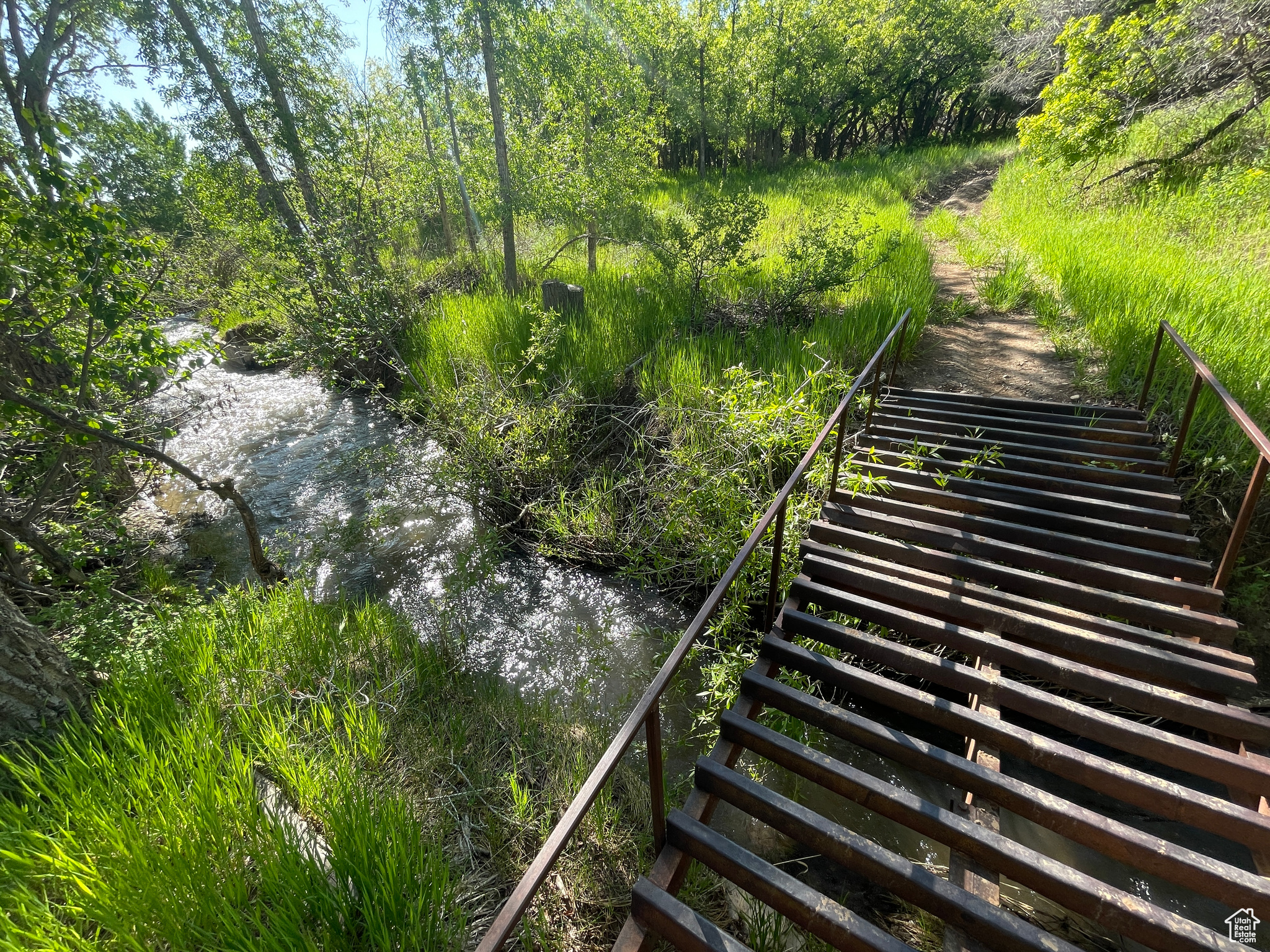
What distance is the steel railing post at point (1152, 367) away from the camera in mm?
3865

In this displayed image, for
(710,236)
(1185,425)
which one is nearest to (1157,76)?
(710,236)

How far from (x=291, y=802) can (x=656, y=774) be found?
5.89 feet

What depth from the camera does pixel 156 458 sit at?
145 inches

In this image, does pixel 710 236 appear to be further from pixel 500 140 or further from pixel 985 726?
pixel 985 726

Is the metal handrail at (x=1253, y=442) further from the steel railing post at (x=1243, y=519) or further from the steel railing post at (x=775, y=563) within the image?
the steel railing post at (x=775, y=563)

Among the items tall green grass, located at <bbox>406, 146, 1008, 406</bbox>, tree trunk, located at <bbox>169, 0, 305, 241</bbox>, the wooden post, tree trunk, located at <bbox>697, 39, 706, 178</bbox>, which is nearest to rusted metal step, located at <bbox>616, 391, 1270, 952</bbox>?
tall green grass, located at <bbox>406, 146, 1008, 406</bbox>

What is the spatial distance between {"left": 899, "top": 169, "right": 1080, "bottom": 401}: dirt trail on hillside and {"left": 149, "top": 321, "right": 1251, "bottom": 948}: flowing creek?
3.67 metres

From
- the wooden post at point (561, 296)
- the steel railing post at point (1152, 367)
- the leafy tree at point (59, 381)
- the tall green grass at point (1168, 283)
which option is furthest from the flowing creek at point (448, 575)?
the tall green grass at point (1168, 283)

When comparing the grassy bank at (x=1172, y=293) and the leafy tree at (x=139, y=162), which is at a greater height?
the leafy tree at (x=139, y=162)

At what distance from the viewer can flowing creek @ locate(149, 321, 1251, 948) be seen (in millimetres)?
2680

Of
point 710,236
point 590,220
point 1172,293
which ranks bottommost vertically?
point 1172,293

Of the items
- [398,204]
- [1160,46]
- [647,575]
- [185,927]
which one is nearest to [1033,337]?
[1160,46]

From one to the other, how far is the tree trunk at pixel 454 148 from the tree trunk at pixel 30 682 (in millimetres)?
8838

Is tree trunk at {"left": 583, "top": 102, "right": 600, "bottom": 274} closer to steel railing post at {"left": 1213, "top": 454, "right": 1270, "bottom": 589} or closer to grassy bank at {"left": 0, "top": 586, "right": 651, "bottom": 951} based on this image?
grassy bank at {"left": 0, "top": 586, "right": 651, "bottom": 951}
